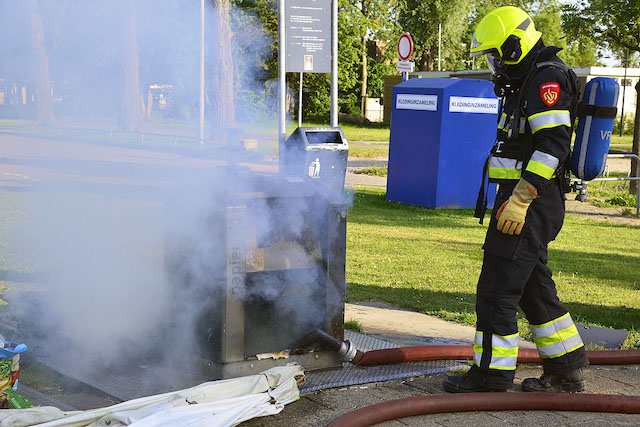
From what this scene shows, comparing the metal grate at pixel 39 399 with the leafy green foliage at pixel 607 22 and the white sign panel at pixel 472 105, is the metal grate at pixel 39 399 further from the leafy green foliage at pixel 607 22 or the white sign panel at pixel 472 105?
the leafy green foliage at pixel 607 22

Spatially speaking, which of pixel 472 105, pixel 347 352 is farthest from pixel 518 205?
pixel 472 105

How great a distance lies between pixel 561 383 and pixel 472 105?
723cm

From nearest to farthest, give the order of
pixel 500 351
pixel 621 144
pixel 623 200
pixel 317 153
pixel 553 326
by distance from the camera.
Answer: pixel 500 351, pixel 553 326, pixel 317 153, pixel 623 200, pixel 621 144

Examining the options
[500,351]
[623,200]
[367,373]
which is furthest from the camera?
[623,200]

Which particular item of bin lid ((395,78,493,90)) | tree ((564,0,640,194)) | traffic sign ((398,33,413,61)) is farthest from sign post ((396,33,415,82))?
tree ((564,0,640,194))

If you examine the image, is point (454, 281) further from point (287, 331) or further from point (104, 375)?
point (104, 375)

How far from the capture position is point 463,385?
3777mm

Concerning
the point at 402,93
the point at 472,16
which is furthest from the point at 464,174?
the point at 472,16

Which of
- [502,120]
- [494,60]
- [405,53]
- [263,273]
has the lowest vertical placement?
[263,273]

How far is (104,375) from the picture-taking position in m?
3.83

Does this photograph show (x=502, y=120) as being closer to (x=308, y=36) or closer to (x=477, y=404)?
(x=477, y=404)

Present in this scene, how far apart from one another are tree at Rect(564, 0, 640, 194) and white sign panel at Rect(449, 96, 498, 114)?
3.24m

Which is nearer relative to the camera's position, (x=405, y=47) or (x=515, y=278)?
Answer: (x=515, y=278)

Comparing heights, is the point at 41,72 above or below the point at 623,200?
above
